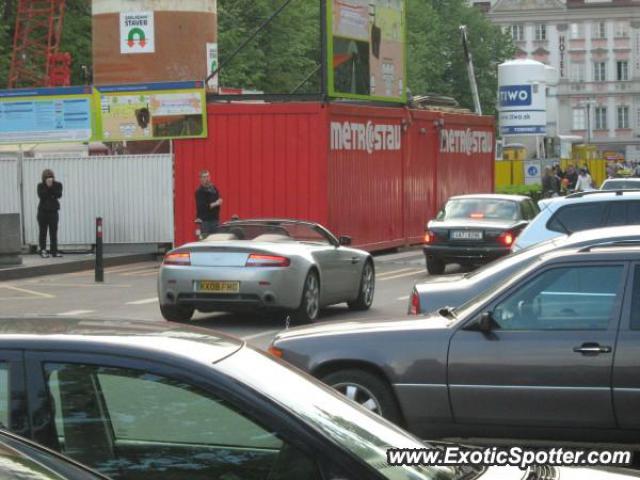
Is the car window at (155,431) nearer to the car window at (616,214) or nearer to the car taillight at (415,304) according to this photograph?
the car taillight at (415,304)

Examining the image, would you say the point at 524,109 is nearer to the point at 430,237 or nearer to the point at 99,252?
the point at 430,237

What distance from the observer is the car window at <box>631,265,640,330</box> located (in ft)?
26.4

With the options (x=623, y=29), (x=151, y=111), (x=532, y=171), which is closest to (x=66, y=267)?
(x=151, y=111)

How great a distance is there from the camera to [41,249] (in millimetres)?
27203

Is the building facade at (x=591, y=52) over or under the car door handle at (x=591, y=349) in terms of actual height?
over

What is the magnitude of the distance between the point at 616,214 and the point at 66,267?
1247 centimetres

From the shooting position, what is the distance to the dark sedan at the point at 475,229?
76.4ft

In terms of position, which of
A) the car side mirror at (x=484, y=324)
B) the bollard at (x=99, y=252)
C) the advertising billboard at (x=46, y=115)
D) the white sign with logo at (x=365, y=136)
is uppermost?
the advertising billboard at (x=46, y=115)

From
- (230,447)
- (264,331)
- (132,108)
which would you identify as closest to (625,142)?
(132,108)

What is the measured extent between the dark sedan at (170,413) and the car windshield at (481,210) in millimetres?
19825

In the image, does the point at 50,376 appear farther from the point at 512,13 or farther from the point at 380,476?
the point at 512,13

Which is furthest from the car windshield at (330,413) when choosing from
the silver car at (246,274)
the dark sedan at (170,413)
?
the silver car at (246,274)

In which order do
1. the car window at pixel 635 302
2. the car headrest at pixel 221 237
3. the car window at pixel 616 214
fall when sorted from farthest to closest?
the car headrest at pixel 221 237
the car window at pixel 616 214
the car window at pixel 635 302

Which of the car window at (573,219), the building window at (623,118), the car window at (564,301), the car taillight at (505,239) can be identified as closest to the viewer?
the car window at (564,301)
